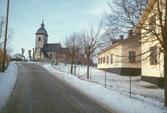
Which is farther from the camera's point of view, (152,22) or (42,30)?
(42,30)

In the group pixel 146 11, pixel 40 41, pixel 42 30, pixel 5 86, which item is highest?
pixel 42 30

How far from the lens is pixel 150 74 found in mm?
28578

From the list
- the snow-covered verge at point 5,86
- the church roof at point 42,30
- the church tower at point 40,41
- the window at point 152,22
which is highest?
the church roof at point 42,30

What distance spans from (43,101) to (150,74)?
16191 millimetres

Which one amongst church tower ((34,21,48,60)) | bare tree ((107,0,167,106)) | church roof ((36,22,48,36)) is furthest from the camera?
church roof ((36,22,48,36))

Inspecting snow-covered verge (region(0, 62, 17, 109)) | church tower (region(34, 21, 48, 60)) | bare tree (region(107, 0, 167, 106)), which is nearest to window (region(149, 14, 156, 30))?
bare tree (region(107, 0, 167, 106))

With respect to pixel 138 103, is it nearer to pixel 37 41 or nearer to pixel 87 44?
pixel 87 44

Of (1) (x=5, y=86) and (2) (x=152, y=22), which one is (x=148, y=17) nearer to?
(2) (x=152, y=22)

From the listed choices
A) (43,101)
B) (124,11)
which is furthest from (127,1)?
(43,101)

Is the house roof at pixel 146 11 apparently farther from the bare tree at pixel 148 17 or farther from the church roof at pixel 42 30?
the church roof at pixel 42 30

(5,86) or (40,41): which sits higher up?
(40,41)

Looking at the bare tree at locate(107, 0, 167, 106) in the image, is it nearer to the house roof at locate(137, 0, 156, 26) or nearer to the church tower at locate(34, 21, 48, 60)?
the house roof at locate(137, 0, 156, 26)

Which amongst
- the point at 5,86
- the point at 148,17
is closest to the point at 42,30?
the point at 5,86

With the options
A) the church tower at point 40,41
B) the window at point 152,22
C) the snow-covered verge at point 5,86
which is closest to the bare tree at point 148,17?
the window at point 152,22
